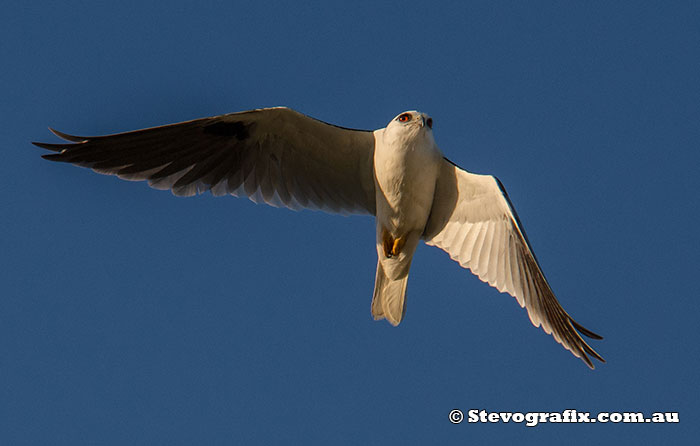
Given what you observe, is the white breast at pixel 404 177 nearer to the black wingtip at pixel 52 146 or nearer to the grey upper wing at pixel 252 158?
the grey upper wing at pixel 252 158

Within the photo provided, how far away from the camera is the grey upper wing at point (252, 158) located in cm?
996

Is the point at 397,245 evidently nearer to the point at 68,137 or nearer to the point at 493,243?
the point at 493,243

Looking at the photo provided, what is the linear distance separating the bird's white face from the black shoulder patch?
4.82 ft

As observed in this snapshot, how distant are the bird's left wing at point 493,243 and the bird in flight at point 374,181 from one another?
1 centimetres

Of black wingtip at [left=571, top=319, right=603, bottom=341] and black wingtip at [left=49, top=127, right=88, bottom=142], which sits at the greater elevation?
black wingtip at [left=49, top=127, right=88, bottom=142]

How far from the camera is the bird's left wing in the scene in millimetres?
9899

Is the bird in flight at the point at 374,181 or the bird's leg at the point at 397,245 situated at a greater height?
the bird in flight at the point at 374,181

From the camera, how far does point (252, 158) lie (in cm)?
1049

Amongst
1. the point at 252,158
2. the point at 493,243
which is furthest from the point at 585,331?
the point at 252,158

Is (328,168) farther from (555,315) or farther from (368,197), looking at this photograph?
(555,315)

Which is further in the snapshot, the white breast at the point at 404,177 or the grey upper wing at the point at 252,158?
the grey upper wing at the point at 252,158

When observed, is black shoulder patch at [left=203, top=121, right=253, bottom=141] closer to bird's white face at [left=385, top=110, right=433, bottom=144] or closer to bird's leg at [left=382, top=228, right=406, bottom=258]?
bird's white face at [left=385, top=110, right=433, bottom=144]

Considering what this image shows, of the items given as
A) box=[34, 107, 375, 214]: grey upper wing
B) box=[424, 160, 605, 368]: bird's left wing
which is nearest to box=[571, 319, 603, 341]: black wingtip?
box=[424, 160, 605, 368]: bird's left wing

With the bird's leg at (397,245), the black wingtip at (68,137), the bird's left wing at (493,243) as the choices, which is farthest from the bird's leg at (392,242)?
the black wingtip at (68,137)
